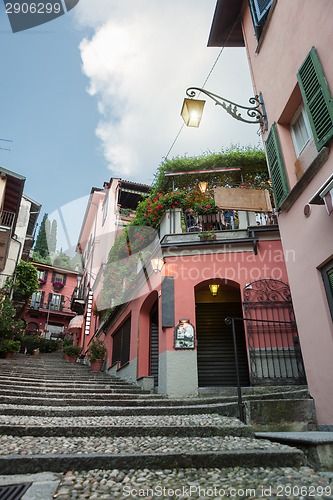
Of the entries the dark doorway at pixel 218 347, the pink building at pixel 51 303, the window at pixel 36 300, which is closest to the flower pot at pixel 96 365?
the dark doorway at pixel 218 347

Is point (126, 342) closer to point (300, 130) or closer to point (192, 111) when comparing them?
point (192, 111)

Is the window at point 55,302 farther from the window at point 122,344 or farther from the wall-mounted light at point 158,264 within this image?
the wall-mounted light at point 158,264

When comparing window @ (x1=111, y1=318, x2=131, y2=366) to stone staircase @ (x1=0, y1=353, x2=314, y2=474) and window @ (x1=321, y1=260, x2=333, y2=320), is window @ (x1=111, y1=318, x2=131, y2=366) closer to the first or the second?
stone staircase @ (x1=0, y1=353, x2=314, y2=474)

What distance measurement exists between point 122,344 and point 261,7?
34.9 feet

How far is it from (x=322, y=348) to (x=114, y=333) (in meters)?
10.7

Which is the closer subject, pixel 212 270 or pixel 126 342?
pixel 212 270

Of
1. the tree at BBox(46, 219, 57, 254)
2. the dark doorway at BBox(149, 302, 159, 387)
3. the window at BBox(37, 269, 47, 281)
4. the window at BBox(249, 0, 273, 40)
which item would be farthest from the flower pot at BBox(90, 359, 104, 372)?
the tree at BBox(46, 219, 57, 254)

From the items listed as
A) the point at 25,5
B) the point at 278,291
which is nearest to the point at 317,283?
the point at 278,291

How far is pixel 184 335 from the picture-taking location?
24.8ft

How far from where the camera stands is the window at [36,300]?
35.8 metres

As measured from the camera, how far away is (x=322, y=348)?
4.40 metres

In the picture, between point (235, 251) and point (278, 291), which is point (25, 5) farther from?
point (278, 291)

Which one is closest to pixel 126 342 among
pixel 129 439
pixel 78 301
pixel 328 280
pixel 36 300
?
pixel 129 439

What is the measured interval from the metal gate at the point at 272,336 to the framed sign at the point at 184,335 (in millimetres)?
1280
